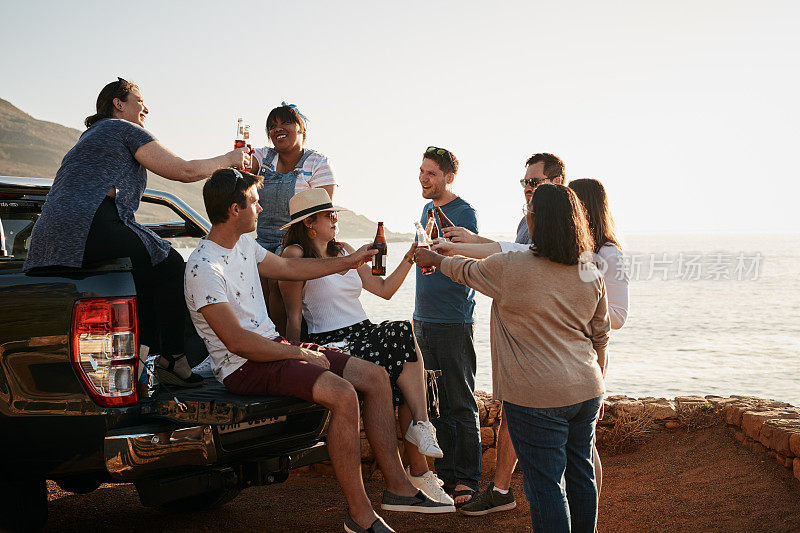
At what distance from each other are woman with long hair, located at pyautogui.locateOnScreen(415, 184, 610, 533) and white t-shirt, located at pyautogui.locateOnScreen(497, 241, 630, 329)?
1.31ft

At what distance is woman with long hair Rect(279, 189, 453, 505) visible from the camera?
388cm

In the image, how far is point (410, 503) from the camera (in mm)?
3691

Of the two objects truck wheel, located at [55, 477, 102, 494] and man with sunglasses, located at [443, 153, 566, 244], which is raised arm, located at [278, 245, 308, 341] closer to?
truck wheel, located at [55, 477, 102, 494]

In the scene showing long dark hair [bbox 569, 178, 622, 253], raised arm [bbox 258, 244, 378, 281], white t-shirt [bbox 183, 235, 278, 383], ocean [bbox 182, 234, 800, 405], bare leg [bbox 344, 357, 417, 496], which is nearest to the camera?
white t-shirt [bbox 183, 235, 278, 383]

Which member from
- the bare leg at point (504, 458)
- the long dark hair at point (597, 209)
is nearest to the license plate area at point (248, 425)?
the bare leg at point (504, 458)

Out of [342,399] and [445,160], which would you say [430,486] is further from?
[445,160]

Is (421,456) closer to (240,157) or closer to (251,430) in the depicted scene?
(251,430)

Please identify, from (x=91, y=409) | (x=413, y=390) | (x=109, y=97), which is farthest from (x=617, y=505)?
(x=109, y=97)

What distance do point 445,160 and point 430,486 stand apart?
2.23m

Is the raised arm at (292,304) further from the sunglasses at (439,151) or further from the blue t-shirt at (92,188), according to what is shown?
the sunglasses at (439,151)

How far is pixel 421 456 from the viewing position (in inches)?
154

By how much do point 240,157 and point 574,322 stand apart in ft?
6.29

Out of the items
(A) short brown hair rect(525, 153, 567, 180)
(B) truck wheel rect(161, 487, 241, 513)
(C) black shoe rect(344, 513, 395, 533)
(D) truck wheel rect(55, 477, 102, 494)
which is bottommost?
(B) truck wheel rect(161, 487, 241, 513)

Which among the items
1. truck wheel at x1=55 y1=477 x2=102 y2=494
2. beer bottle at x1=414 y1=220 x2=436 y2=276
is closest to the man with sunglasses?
beer bottle at x1=414 y1=220 x2=436 y2=276
